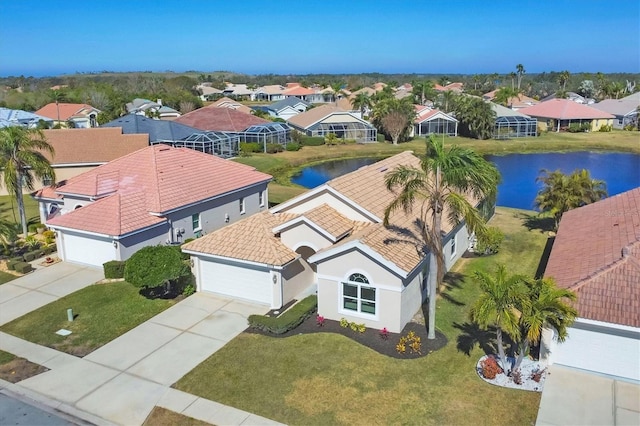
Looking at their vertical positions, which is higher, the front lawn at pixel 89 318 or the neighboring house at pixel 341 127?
the neighboring house at pixel 341 127

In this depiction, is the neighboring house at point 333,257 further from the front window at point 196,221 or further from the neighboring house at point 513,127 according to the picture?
the neighboring house at point 513,127

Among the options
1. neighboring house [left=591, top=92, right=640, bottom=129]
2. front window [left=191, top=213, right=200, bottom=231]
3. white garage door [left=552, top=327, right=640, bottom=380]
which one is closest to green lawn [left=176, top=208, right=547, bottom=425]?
white garage door [left=552, top=327, right=640, bottom=380]

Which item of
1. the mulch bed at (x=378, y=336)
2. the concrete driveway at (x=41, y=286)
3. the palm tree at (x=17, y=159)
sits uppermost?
the palm tree at (x=17, y=159)

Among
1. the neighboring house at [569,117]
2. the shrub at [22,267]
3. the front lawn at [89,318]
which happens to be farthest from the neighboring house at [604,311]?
the neighboring house at [569,117]

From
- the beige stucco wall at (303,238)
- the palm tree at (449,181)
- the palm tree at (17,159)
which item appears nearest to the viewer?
the palm tree at (449,181)

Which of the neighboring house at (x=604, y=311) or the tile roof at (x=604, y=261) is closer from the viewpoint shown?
the neighboring house at (x=604, y=311)

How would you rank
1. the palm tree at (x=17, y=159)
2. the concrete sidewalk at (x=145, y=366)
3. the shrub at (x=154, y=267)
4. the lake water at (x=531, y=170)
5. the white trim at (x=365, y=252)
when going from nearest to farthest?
the concrete sidewalk at (x=145, y=366)
the white trim at (x=365, y=252)
the shrub at (x=154, y=267)
the palm tree at (x=17, y=159)
the lake water at (x=531, y=170)

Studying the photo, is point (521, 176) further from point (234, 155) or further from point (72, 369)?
point (72, 369)
